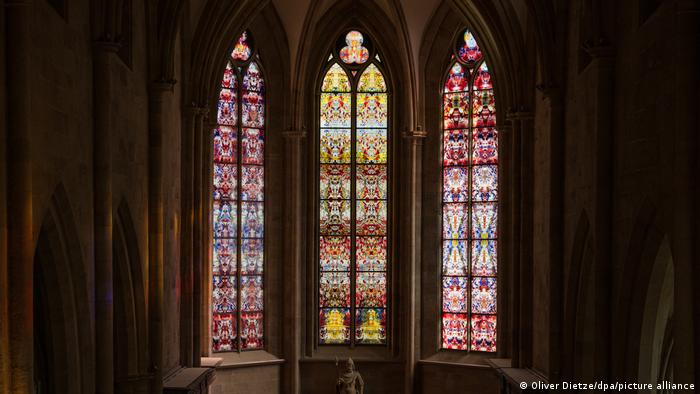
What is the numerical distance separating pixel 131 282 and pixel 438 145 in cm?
863

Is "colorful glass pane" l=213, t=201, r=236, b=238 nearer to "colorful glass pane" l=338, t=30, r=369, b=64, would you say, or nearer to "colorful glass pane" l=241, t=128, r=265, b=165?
"colorful glass pane" l=241, t=128, r=265, b=165

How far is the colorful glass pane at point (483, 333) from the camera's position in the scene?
65.7 ft

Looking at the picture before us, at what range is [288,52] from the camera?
20.9 meters

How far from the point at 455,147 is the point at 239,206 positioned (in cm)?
472

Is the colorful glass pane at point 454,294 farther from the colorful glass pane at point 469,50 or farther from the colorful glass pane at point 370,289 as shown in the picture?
the colorful glass pane at point 469,50

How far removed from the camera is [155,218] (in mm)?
15094

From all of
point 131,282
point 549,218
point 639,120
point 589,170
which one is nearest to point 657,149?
point 639,120

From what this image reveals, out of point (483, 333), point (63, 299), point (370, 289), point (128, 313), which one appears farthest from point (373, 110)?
point (63, 299)

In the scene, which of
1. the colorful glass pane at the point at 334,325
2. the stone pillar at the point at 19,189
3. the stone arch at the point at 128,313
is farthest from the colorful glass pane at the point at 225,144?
the stone pillar at the point at 19,189

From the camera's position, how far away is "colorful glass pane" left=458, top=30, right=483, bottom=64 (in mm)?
20547

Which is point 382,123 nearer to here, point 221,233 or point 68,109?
point 221,233

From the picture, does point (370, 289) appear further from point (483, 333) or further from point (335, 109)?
point (335, 109)

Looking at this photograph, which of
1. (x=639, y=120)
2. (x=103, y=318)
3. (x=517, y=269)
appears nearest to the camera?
(x=639, y=120)

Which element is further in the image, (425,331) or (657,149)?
(425,331)
